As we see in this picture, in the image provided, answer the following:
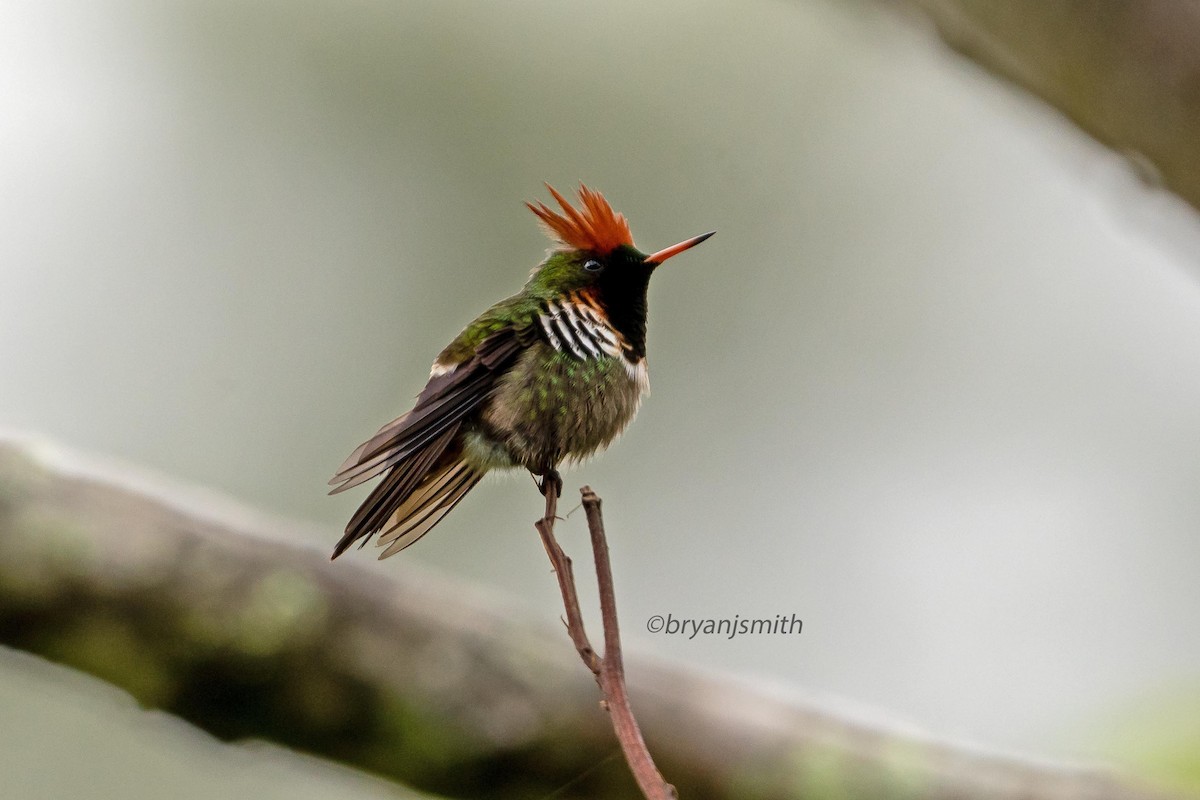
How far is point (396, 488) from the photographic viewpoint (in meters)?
1.15

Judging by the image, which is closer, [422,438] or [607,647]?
[607,647]

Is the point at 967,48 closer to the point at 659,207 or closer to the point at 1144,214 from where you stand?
the point at 1144,214

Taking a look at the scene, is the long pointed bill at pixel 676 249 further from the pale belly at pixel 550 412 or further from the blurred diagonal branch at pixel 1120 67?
the blurred diagonal branch at pixel 1120 67

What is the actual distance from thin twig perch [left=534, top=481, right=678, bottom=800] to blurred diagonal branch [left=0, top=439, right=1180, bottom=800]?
0.99 meters

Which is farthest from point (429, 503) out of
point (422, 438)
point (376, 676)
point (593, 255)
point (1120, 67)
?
point (1120, 67)

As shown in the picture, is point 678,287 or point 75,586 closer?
point 75,586

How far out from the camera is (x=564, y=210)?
4.78 feet

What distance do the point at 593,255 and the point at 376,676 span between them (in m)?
0.83

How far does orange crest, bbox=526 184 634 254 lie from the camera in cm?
144

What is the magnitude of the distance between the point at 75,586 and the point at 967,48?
66.9 inches

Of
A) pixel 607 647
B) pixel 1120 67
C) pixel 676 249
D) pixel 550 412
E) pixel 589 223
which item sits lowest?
pixel 607 647

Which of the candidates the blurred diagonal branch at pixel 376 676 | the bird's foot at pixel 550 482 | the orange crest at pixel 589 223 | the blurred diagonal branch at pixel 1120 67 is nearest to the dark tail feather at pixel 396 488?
the bird's foot at pixel 550 482

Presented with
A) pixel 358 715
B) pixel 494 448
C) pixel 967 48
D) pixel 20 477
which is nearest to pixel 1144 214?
pixel 967 48

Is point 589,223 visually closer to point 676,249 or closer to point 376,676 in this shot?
point 676,249
